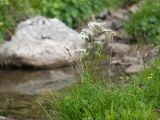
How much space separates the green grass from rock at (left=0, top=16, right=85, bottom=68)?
9.77 feet

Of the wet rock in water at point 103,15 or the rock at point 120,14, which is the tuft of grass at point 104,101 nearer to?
the rock at point 120,14

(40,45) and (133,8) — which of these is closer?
(40,45)

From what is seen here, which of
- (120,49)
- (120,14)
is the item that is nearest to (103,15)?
(120,14)

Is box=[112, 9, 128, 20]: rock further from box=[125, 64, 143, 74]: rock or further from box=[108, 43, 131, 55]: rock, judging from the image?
box=[125, 64, 143, 74]: rock

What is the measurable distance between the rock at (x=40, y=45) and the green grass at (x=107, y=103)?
117 inches

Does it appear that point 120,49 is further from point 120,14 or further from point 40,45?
point 120,14

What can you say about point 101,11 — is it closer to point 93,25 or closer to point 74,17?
point 74,17

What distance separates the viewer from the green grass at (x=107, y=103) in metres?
4.21

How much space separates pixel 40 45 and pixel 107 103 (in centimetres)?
407

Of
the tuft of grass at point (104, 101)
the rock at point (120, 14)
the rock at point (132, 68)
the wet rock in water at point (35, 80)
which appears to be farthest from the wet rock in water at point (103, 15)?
the tuft of grass at point (104, 101)

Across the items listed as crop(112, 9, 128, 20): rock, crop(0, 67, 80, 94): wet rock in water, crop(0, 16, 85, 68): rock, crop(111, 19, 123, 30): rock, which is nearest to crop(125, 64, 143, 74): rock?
crop(0, 67, 80, 94): wet rock in water

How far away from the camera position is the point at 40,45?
836cm

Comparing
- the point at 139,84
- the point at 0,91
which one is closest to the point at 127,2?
the point at 0,91

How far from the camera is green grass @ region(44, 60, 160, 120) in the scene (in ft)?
13.8
